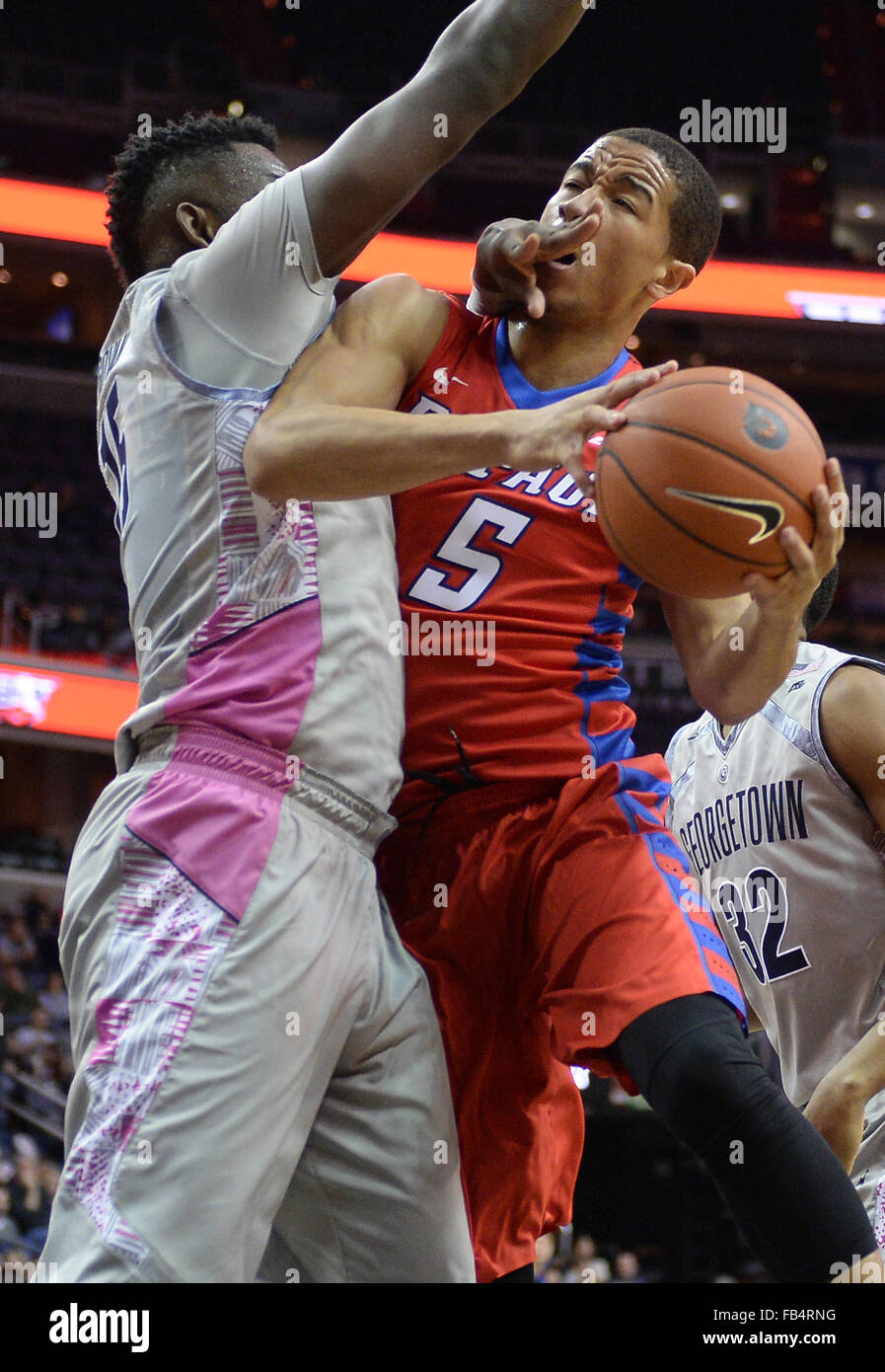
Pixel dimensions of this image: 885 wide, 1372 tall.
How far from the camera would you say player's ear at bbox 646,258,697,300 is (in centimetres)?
285

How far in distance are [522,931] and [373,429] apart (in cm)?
91

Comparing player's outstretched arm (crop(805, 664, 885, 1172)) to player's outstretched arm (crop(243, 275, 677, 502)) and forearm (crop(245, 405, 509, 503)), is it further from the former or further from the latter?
forearm (crop(245, 405, 509, 503))

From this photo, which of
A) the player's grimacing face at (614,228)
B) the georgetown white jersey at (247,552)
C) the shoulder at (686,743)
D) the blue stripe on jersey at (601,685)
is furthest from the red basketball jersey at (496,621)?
the shoulder at (686,743)

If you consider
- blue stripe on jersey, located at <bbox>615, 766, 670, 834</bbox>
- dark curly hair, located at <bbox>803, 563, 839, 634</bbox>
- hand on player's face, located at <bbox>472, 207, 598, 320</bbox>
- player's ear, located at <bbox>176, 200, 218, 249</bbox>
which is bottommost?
blue stripe on jersey, located at <bbox>615, 766, 670, 834</bbox>

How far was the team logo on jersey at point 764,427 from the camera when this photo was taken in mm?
2178

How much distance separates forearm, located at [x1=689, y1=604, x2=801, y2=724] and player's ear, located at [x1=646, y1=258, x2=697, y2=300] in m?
0.66

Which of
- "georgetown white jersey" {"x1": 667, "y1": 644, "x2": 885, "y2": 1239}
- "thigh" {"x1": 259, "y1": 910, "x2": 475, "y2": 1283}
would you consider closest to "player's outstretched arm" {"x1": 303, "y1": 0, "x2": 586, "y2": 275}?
"thigh" {"x1": 259, "y1": 910, "x2": 475, "y2": 1283}

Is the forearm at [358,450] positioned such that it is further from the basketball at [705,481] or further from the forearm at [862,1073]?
the forearm at [862,1073]

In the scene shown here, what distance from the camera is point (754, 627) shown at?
254 centimetres

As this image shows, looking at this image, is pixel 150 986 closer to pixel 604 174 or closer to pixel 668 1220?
pixel 604 174

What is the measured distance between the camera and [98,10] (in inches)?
771

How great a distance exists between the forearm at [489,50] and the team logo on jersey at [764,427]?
0.61 metres

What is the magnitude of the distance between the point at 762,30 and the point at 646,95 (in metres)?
2.12
